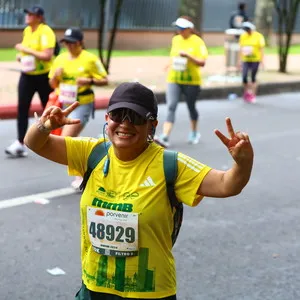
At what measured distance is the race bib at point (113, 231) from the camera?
117 inches

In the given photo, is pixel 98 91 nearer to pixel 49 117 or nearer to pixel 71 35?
pixel 71 35

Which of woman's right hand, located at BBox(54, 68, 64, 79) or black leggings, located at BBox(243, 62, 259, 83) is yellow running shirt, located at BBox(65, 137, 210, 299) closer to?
woman's right hand, located at BBox(54, 68, 64, 79)

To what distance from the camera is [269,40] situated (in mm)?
33375

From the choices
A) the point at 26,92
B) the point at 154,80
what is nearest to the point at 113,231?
the point at 26,92

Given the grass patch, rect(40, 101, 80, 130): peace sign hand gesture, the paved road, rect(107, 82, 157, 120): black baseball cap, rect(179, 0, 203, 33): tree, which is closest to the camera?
rect(107, 82, 157, 120): black baseball cap

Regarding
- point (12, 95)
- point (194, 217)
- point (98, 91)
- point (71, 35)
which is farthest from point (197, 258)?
point (98, 91)

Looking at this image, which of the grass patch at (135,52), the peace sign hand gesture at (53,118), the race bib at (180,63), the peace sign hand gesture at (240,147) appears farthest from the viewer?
the grass patch at (135,52)

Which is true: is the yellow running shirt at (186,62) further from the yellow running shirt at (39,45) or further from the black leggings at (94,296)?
the black leggings at (94,296)

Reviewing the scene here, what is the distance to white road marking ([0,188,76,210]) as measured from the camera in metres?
6.65

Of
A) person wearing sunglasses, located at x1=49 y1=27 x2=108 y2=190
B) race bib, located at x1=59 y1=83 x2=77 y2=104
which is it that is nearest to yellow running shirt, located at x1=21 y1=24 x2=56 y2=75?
person wearing sunglasses, located at x1=49 y1=27 x2=108 y2=190

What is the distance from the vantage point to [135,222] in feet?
9.71

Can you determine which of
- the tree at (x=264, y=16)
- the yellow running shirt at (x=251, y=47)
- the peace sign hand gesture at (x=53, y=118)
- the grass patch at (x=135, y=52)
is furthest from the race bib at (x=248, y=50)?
the tree at (x=264, y=16)

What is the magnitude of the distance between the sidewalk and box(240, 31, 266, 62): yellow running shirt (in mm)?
1067

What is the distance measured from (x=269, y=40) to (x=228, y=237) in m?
28.4
